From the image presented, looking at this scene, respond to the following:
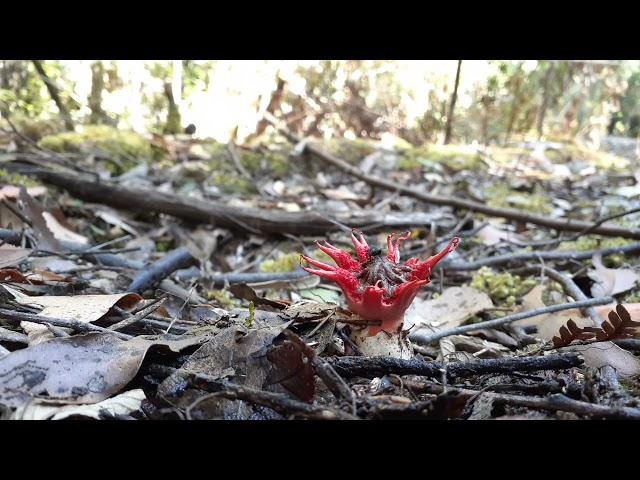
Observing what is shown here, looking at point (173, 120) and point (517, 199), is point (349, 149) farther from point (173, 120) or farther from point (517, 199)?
point (173, 120)

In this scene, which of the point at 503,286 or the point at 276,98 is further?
the point at 276,98

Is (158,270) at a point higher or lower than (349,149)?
higher

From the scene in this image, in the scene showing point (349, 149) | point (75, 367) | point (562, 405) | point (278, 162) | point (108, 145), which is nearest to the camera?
point (562, 405)

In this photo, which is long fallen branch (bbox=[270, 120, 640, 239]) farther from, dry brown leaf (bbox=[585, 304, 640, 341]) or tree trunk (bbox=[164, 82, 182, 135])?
tree trunk (bbox=[164, 82, 182, 135])

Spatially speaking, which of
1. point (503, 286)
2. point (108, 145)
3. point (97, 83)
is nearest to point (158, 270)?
point (503, 286)

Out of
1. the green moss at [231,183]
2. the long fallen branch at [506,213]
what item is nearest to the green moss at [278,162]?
the green moss at [231,183]

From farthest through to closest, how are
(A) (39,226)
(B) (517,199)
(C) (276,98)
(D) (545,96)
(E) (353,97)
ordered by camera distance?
(E) (353,97) → (D) (545,96) → (C) (276,98) → (B) (517,199) → (A) (39,226)

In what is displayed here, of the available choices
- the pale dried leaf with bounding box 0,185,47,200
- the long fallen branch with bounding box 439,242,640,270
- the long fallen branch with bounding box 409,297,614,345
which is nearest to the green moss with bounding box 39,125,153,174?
the pale dried leaf with bounding box 0,185,47,200
